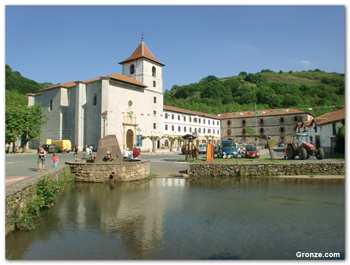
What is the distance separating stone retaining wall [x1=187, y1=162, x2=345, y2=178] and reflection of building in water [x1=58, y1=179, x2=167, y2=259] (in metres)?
4.12

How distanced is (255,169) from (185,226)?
32.7 feet

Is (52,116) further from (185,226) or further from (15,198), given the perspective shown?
(185,226)

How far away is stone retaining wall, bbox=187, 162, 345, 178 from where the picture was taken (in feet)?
48.5

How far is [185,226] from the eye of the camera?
242 inches

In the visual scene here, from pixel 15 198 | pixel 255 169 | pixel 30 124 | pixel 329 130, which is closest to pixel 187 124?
pixel 329 130

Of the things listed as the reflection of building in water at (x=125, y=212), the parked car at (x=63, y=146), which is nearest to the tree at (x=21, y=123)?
the parked car at (x=63, y=146)

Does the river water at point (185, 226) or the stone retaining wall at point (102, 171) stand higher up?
the stone retaining wall at point (102, 171)

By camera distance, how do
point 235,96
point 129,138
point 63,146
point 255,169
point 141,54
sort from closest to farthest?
point 255,169
point 63,146
point 129,138
point 141,54
point 235,96

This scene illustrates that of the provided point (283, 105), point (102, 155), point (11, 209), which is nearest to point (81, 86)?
point (102, 155)

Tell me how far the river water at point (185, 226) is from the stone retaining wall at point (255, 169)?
4.28 metres

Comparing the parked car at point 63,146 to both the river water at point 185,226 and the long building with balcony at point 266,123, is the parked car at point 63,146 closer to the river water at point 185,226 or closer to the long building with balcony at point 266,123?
the river water at point 185,226

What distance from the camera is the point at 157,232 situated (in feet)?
18.7

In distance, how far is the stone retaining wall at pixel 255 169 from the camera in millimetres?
14771

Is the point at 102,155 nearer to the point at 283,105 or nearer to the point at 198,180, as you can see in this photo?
the point at 198,180
